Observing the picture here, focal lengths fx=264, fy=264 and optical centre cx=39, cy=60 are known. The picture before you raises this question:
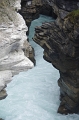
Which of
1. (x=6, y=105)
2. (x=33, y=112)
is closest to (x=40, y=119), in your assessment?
(x=33, y=112)

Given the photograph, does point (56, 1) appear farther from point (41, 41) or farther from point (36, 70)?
point (36, 70)

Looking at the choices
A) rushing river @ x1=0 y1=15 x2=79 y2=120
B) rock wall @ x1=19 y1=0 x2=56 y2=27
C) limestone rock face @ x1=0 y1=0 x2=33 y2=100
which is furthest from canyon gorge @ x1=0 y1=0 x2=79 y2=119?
rock wall @ x1=19 y1=0 x2=56 y2=27

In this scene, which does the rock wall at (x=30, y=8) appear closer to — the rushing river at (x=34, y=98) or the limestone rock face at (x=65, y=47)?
the rushing river at (x=34, y=98)

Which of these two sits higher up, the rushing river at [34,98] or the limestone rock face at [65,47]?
the limestone rock face at [65,47]

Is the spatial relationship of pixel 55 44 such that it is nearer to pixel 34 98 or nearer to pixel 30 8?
pixel 34 98

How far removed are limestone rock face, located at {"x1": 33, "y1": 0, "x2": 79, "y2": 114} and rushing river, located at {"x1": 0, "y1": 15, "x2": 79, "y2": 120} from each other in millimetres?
1100

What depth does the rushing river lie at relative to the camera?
19.3 meters

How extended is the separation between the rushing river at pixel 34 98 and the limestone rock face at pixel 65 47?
1100mm

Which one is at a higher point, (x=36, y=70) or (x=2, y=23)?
(x=2, y=23)

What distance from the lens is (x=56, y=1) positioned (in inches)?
627

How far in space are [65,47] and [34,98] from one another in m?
7.15

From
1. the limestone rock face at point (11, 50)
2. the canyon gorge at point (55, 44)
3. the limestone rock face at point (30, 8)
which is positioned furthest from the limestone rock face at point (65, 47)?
the limestone rock face at point (11, 50)

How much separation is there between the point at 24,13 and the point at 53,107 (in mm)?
12047

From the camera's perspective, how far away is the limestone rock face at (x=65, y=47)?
14438 millimetres
